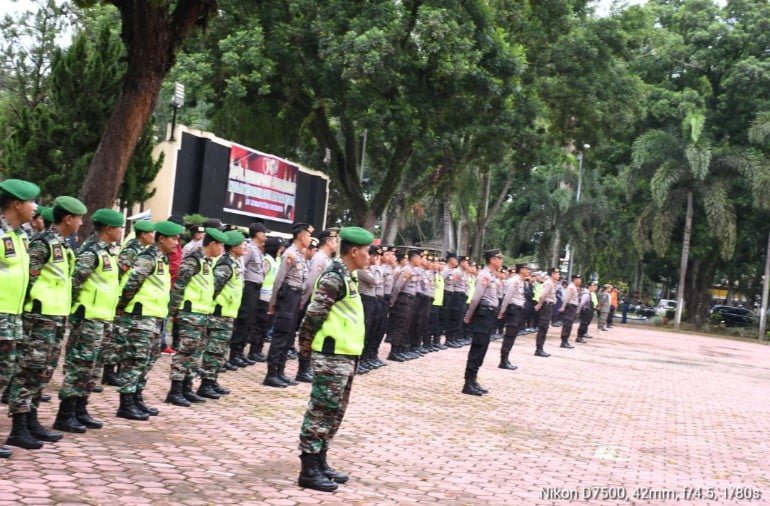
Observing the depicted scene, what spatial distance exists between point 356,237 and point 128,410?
2.82 m

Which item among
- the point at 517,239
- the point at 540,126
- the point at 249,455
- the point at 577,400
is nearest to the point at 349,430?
the point at 249,455

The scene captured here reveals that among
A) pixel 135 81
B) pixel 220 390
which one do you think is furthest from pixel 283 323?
pixel 135 81

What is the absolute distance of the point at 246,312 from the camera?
11.8m

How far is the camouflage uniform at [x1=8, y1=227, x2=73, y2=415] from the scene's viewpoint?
6199mm

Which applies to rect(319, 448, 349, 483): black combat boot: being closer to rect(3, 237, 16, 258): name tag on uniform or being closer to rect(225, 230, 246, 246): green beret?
rect(3, 237, 16, 258): name tag on uniform

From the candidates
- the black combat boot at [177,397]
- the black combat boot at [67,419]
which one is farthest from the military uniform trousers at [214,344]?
the black combat boot at [67,419]

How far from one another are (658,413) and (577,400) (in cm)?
108

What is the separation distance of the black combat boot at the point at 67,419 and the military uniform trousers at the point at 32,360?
19.8 inches

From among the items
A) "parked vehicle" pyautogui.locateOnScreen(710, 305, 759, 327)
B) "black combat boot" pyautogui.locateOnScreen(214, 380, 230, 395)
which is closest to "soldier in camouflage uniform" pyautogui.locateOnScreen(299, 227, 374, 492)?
"black combat boot" pyautogui.locateOnScreen(214, 380, 230, 395)

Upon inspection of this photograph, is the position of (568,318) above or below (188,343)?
above

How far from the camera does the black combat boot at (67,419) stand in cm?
693

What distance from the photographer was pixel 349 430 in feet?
27.2

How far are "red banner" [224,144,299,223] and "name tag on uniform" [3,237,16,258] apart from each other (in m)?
16.3

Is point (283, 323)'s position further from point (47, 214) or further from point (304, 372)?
point (47, 214)
